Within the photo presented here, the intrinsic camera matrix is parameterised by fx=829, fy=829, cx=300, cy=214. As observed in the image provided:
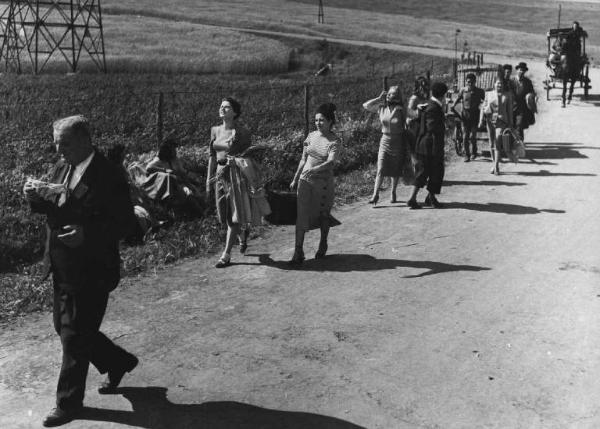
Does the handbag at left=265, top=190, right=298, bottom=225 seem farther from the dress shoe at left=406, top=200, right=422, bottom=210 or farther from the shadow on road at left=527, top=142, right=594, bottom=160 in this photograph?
the shadow on road at left=527, top=142, right=594, bottom=160

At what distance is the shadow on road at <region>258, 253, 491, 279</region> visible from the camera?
8.30 meters

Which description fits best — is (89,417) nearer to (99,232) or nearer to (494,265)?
(99,232)

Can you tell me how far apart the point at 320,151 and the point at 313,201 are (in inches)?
20.9

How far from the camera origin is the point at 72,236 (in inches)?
191

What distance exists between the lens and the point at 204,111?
21.2 m

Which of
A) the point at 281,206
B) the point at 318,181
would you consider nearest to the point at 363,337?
the point at 318,181

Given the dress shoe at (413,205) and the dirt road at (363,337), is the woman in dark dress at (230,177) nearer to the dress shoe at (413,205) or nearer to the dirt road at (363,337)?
the dirt road at (363,337)

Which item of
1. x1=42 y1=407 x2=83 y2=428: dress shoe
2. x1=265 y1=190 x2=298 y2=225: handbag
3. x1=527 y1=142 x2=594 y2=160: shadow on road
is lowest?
x1=527 y1=142 x2=594 y2=160: shadow on road

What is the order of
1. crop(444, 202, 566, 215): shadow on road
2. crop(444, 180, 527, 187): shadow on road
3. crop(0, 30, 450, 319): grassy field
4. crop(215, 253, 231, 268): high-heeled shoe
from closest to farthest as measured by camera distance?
1. crop(215, 253, 231, 268): high-heeled shoe
2. crop(0, 30, 450, 319): grassy field
3. crop(444, 202, 566, 215): shadow on road
4. crop(444, 180, 527, 187): shadow on road

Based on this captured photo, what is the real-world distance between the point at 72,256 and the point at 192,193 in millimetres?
5357

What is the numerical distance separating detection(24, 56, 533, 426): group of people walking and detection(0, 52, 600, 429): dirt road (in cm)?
34

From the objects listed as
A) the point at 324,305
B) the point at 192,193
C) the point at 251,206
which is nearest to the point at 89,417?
the point at 324,305

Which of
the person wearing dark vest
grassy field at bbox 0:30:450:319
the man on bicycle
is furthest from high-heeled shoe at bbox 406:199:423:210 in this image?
the person wearing dark vest

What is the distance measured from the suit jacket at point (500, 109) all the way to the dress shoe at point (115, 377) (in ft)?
31.4
